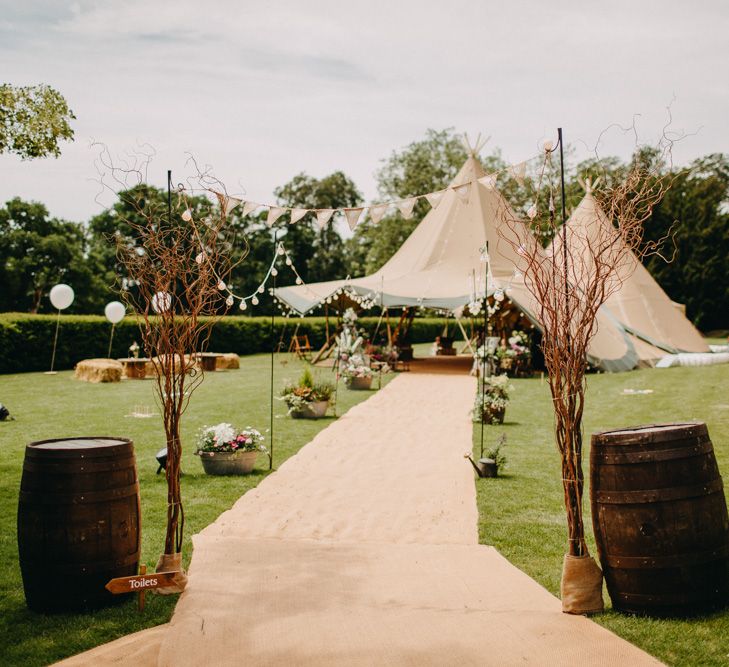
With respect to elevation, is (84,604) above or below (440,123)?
below

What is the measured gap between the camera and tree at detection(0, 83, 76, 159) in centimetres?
684

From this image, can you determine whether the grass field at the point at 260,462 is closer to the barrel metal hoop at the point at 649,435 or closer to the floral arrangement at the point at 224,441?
the floral arrangement at the point at 224,441

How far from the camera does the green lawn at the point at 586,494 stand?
334 cm

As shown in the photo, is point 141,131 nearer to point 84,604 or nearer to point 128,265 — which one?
point 128,265

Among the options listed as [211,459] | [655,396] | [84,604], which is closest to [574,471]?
[84,604]

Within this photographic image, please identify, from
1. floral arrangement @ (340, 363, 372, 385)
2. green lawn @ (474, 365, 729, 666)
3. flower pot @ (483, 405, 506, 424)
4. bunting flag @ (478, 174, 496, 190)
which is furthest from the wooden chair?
bunting flag @ (478, 174, 496, 190)

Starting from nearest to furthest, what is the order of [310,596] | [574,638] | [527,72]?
[574,638] → [310,596] → [527,72]

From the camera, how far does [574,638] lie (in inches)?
129

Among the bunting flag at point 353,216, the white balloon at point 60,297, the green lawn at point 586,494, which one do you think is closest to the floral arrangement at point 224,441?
the green lawn at point 586,494

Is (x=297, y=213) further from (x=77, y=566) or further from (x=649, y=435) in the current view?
(x=649, y=435)

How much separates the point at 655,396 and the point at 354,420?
593 cm

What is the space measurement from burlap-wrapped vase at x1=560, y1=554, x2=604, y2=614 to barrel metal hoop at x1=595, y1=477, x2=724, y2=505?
39cm

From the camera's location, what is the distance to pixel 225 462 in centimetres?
718

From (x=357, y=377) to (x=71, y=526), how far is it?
11725 mm
